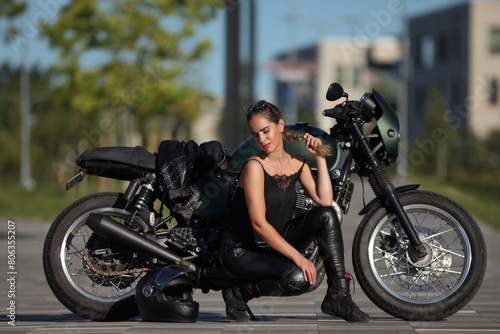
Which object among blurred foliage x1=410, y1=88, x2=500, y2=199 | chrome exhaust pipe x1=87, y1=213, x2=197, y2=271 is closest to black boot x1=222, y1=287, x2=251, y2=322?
chrome exhaust pipe x1=87, y1=213, x2=197, y2=271

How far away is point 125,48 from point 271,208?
60.6ft

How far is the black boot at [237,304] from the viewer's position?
17.2 feet

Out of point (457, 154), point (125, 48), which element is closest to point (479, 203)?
point (125, 48)

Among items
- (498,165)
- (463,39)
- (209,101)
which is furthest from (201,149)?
(463,39)

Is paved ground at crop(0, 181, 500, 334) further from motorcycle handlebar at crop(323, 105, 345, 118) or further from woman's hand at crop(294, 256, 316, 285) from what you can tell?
motorcycle handlebar at crop(323, 105, 345, 118)

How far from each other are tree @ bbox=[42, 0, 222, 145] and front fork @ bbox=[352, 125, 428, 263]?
17106mm

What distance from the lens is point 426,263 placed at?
17.0ft

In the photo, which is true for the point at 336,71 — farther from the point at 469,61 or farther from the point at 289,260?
the point at 289,260

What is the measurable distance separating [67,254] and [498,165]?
33294 mm

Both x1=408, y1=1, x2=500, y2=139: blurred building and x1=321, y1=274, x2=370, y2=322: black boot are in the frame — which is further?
x1=408, y1=1, x2=500, y2=139: blurred building

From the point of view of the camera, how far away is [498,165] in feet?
120

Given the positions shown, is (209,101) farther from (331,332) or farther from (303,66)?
(303,66)

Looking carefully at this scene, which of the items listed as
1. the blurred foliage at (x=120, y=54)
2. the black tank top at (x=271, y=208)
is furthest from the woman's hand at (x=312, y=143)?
the blurred foliage at (x=120, y=54)

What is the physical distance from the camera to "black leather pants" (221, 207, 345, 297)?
194 inches
